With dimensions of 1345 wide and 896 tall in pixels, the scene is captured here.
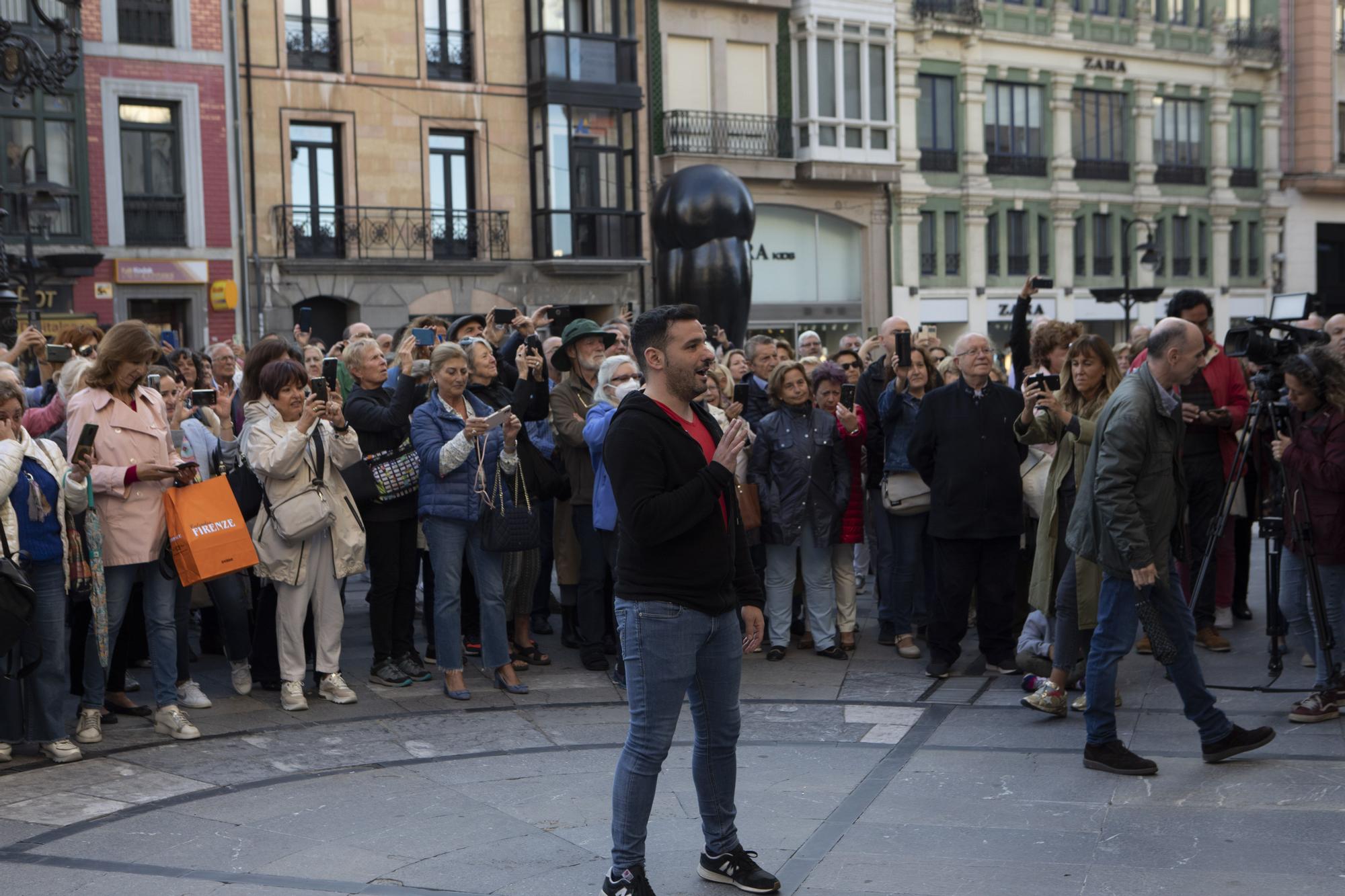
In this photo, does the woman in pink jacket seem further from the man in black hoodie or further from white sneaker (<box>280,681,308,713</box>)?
the man in black hoodie

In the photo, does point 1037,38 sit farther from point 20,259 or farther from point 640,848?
point 640,848

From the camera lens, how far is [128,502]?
7.52 m

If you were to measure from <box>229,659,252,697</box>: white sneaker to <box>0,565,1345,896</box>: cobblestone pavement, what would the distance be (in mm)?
61

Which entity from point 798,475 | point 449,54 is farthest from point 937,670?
point 449,54

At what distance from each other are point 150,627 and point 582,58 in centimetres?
2445

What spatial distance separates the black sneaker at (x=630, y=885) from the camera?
4.88 m

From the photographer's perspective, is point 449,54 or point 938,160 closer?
point 449,54

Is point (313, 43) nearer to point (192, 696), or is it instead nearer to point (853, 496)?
point (853, 496)

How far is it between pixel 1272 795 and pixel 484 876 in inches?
127

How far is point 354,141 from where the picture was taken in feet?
92.1

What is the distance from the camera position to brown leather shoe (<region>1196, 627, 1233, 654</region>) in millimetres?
9039

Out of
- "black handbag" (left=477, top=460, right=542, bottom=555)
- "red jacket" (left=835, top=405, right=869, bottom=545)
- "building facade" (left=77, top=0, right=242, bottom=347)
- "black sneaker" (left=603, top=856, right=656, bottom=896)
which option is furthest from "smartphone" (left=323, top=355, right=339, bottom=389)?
"building facade" (left=77, top=0, right=242, bottom=347)

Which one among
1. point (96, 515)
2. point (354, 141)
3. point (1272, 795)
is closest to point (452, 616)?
point (96, 515)

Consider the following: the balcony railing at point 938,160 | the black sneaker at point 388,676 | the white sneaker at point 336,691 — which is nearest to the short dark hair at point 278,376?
the white sneaker at point 336,691
